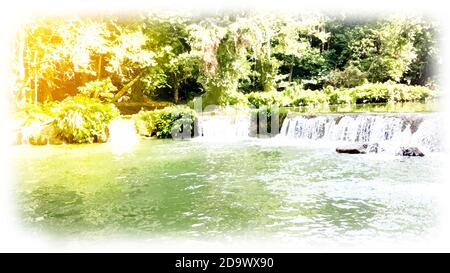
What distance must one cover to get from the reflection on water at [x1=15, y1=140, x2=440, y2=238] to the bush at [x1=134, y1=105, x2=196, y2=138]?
167 inches

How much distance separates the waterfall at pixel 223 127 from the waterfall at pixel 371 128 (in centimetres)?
159

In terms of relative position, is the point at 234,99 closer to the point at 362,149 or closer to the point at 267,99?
the point at 267,99

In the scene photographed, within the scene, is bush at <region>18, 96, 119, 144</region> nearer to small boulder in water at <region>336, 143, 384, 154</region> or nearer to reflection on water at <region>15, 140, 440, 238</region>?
reflection on water at <region>15, 140, 440, 238</region>

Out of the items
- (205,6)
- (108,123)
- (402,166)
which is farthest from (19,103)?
(402,166)

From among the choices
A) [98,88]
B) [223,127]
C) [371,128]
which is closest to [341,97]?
[223,127]

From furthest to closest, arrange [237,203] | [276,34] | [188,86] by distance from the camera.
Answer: [188,86] < [276,34] < [237,203]

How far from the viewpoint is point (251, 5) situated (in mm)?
19422

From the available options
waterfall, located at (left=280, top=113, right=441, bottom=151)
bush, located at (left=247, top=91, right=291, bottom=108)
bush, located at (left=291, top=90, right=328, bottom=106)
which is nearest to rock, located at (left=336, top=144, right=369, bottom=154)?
waterfall, located at (left=280, top=113, right=441, bottom=151)

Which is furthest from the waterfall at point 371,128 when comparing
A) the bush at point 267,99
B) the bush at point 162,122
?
the bush at point 267,99

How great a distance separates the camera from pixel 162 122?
54.1 ft

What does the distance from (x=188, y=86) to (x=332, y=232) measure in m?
22.3

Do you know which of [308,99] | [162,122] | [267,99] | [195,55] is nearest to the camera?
[162,122]

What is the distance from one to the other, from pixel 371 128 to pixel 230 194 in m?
7.80
